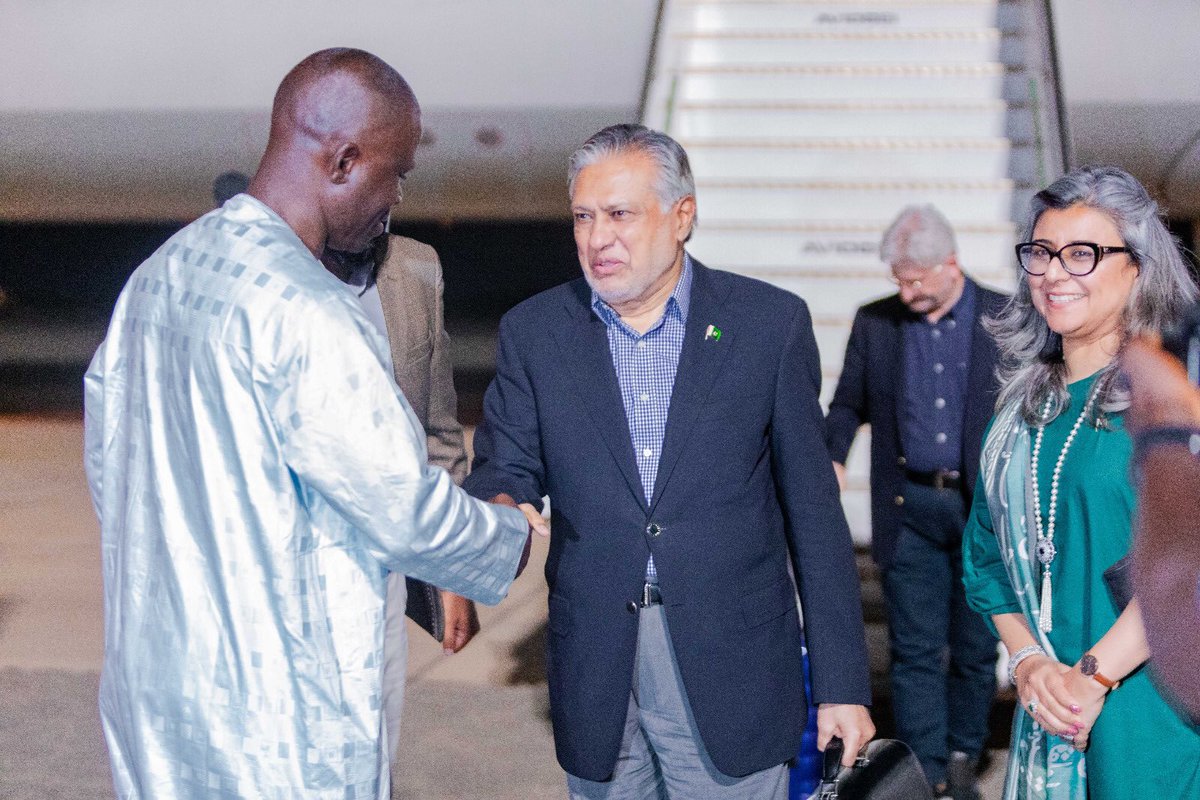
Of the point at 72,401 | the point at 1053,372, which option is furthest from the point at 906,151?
the point at 72,401

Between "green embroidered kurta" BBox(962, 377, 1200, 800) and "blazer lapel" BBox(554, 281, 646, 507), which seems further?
"blazer lapel" BBox(554, 281, 646, 507)

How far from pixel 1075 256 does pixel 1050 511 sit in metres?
0.36

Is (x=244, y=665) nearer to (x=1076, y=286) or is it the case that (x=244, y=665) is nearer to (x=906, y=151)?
(x=1076, y=286)

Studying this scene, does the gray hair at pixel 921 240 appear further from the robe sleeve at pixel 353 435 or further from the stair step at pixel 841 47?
the stair step at pixel 841 47

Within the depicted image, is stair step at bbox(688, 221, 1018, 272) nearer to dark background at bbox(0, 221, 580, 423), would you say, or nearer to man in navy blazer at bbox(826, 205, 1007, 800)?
man in navy blazer at bbox(826, 205, 1007, 800)

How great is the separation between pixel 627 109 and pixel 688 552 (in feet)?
26.3

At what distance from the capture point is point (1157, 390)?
150cm

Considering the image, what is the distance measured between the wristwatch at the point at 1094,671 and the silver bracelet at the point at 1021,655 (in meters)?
0.12

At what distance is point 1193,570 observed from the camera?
1429mm

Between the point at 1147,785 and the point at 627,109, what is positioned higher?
the point at 627,109

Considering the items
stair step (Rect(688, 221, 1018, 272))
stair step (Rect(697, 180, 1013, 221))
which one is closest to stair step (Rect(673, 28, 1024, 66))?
stair step (Rect(697, 180, 1013, 221))

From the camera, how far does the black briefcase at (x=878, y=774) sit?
1.94m

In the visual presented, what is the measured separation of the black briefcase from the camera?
194 cm

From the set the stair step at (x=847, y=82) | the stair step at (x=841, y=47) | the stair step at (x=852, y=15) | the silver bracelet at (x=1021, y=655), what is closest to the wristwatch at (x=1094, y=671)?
the silver bracelet at (x=1021, y=655)
